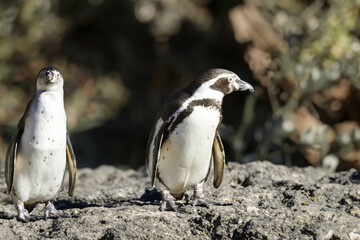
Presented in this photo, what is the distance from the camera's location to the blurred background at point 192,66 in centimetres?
689

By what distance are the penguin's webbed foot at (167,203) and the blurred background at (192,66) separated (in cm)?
262

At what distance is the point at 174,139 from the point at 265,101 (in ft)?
14.0

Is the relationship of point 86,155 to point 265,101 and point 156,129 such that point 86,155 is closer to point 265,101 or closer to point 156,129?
point 265,101

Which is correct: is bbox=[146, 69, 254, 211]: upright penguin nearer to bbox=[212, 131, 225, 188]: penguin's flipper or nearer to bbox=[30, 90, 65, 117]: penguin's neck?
bbox=[212, 131, 225, 188]: penguin's flipper

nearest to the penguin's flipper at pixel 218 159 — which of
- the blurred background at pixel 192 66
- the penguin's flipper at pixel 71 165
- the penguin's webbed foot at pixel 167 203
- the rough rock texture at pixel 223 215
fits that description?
the rough rock texture at pixel 223 215

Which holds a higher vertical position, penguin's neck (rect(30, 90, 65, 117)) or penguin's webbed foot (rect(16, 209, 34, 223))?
penguin's neck (rect(30, 90, 65, 117))

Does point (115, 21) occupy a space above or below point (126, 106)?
above

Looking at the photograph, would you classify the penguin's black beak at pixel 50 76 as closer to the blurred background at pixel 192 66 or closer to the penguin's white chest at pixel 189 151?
the penguin's white chest at pixel 189 151

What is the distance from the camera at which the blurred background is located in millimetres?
6891

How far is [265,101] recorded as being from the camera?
8133mm

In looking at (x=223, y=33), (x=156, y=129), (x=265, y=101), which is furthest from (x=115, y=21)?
(x=156, y=129)

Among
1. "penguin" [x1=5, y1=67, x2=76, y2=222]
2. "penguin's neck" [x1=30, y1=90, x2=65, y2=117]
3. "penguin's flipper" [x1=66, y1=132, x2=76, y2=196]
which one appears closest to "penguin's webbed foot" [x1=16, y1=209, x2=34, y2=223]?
"penguin" [x1=5, y1=67, x2=76, y2=222]

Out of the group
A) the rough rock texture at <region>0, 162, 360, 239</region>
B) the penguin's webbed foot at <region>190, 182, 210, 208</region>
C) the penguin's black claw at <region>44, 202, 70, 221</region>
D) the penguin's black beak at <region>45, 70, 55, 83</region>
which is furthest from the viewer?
the penguin's webbed foot at <region>190, 182, 210, 208</region>

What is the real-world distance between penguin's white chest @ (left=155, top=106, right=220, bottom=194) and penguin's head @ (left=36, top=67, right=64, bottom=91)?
721mm
